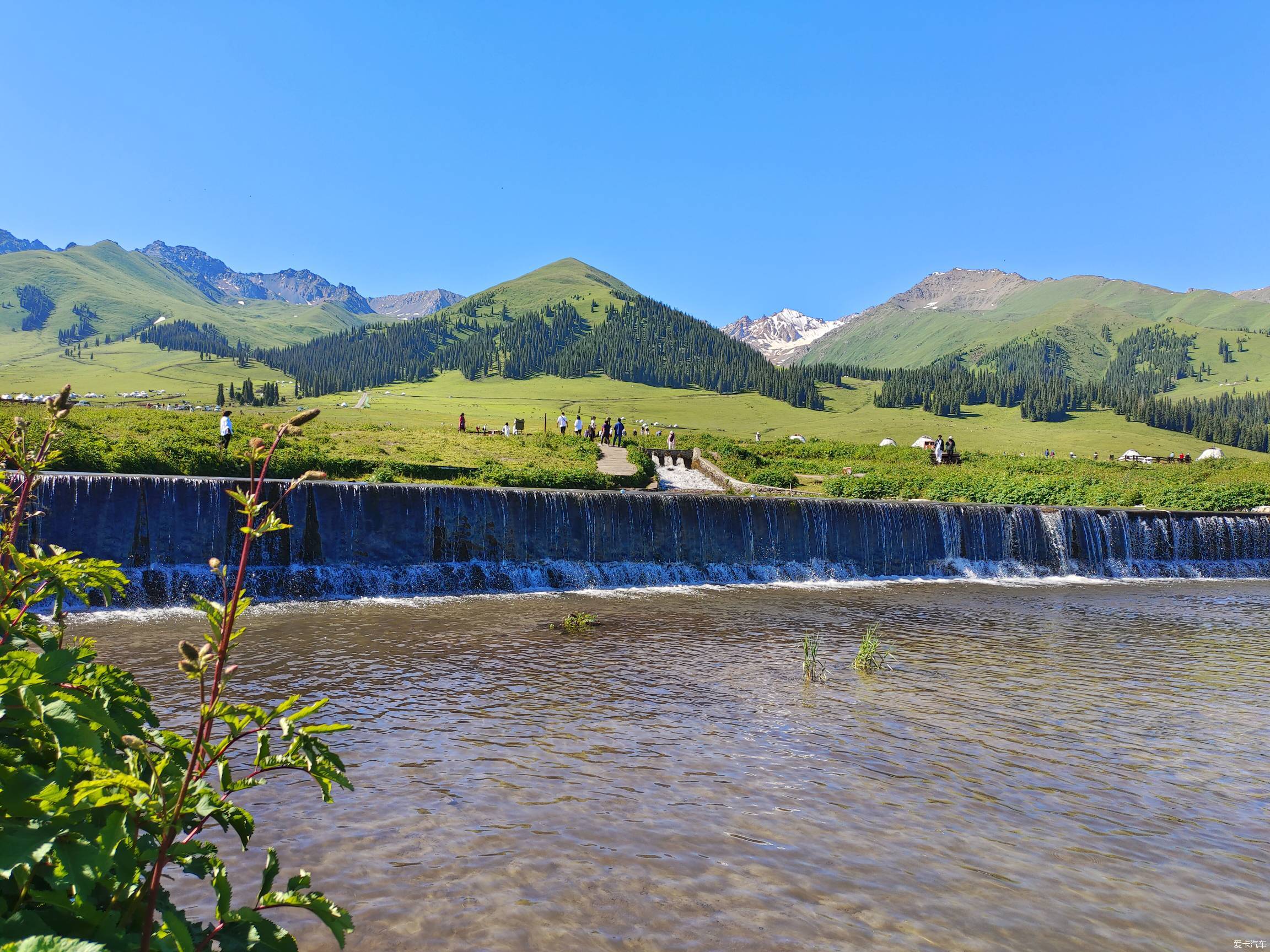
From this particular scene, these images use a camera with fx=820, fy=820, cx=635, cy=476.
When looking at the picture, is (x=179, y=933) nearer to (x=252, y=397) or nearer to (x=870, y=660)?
(x=870, y=660)

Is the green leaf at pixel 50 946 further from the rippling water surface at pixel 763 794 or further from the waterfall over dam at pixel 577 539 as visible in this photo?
the waterfall over dam at pixel 577 539

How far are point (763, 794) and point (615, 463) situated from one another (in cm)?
4321

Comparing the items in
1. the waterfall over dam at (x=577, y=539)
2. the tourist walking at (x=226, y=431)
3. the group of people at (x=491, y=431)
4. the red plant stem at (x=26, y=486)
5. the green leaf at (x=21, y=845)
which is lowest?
the waterfall over dam at (x=577, y=539)

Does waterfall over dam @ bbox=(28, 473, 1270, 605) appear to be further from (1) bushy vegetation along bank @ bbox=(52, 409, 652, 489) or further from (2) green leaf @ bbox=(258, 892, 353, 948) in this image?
(2) green leaf @ bbox=(258, 892, 353, 948)

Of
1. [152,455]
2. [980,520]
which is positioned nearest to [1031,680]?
[980,520]

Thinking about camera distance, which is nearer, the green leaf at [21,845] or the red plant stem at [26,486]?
the green leaf at [21,845]

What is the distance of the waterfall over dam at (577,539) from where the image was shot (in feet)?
82.6

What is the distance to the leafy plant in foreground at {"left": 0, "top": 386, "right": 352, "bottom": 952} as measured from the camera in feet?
7.61

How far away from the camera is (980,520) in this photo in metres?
39.0

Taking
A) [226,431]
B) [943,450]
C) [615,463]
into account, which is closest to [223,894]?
[226,431]

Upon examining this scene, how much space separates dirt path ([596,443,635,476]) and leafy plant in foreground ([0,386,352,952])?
1582 inches

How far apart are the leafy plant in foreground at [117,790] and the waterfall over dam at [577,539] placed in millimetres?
17658

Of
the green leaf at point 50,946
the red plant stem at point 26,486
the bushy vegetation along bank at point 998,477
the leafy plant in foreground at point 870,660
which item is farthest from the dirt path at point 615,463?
the green leaf at point 50,946

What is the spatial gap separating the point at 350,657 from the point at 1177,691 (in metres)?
16.1
